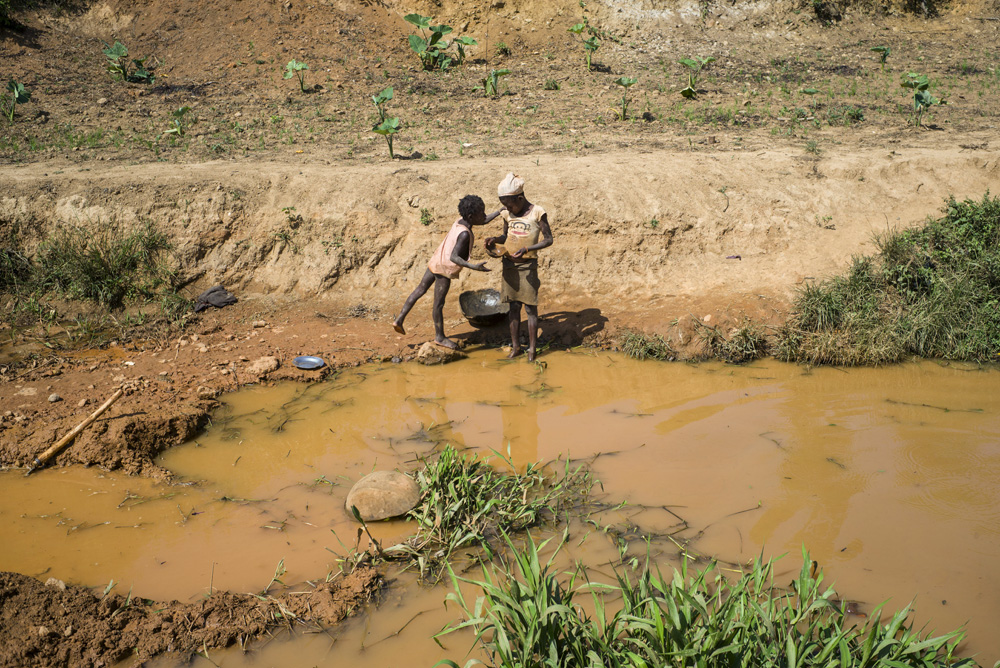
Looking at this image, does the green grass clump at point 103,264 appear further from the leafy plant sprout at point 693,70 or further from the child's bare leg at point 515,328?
the leafy plant sprout at point 693,70

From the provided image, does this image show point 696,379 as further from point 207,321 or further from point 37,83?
point 37,83

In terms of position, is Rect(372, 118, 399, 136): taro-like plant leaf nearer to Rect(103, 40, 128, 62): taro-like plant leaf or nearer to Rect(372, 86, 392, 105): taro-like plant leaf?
Rect(372, 86, 392, 105): taro-like plant leaf

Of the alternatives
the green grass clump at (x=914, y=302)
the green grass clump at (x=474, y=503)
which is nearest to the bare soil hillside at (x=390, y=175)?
the green grass clump at (x=914, y=302)

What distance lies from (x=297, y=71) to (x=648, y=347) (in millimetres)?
8032

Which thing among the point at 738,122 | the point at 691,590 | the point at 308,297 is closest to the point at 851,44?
the point at 738,122

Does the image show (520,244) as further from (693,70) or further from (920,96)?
(693,70)

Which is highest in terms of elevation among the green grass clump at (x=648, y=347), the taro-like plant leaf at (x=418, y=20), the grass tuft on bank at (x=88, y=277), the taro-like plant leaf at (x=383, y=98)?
the taro-like plant leaf at (x=418, y=20)

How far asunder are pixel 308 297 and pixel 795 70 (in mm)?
9041

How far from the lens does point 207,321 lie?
244 inches

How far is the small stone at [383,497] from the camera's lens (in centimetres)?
346

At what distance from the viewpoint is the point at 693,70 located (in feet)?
36.5

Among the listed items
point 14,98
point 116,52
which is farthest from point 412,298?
point 116,52

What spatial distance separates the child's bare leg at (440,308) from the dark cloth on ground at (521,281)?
1.61ft

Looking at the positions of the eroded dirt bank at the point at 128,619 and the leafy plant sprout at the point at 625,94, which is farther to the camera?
the leafy plant sprout at the point at 625,94
